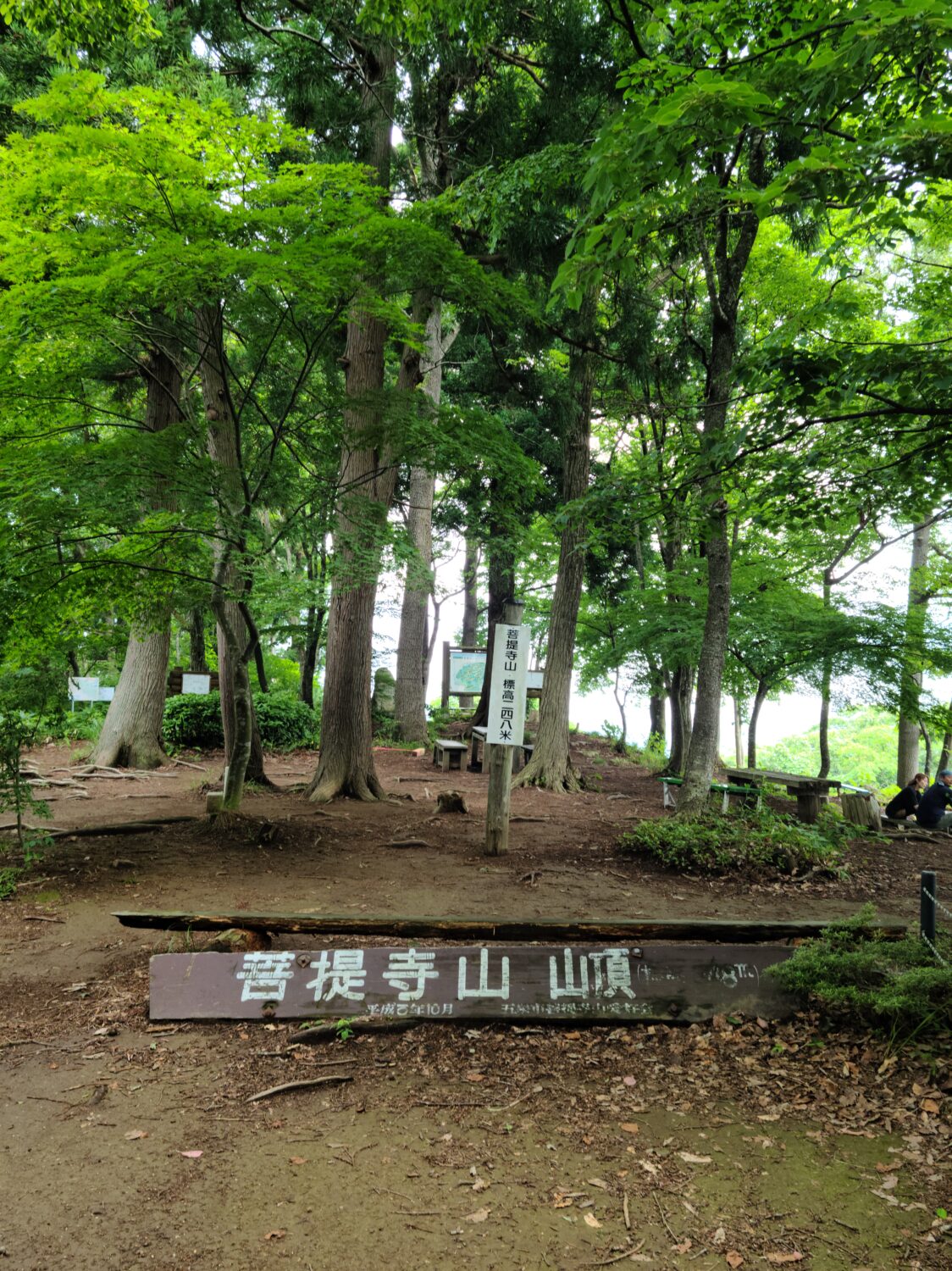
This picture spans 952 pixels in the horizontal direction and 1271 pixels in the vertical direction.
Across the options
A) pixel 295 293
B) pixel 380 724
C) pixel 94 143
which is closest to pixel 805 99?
pixel 295 293

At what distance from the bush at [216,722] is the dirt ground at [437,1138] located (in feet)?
26.8

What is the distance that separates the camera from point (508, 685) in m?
6.85

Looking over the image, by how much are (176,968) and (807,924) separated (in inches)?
142

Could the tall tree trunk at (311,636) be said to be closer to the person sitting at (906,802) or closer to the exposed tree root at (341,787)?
the exposed tree root at (341,787)

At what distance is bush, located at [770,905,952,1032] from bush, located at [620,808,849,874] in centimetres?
248

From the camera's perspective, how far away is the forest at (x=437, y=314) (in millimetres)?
3838

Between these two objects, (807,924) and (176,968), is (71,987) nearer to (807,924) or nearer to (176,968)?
(176,968)

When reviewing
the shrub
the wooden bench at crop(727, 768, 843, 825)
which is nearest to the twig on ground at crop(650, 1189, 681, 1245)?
the wooden bench at crop(727, 768, 843, 825)

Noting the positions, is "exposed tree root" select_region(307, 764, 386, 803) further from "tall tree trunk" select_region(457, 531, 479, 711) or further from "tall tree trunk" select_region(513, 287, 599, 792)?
"tall tree trunk" select_region(457, 531, 479, 711)

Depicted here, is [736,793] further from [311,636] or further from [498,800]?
[311,636]

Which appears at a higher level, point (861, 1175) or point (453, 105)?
point (453, 105)

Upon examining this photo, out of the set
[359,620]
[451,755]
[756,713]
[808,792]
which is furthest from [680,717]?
[359,620]

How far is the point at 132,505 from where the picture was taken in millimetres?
5387

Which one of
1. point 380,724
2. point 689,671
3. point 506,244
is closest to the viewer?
point 506,244
